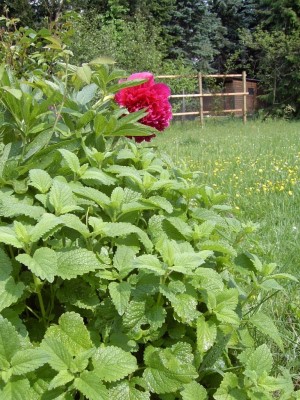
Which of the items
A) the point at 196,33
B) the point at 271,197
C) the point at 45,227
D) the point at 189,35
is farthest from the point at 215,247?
the point at 189,35

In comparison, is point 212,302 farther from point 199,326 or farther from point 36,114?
point 36,114

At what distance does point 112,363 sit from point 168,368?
0.47ft

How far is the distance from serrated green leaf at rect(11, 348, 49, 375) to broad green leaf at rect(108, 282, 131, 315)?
0.15 m

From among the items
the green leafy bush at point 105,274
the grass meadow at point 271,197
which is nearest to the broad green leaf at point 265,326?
the green leafy bush at point 105,274

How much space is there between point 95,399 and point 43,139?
0.59 metres

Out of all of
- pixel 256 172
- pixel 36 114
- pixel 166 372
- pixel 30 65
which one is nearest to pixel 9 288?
pixel 166 372

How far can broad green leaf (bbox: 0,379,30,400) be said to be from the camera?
0.79 meters

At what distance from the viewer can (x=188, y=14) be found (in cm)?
3052

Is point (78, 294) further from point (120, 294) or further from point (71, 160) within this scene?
point (71, 160)

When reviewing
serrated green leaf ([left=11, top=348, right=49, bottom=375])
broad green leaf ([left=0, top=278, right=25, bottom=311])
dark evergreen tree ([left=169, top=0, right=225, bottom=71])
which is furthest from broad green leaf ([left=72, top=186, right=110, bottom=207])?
dark evergreen tree ([left=169, top=0, right=225, bottom=71])

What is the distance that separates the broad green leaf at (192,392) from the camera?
101cm

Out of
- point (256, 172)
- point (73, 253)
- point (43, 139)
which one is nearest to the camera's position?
point (73, 253)

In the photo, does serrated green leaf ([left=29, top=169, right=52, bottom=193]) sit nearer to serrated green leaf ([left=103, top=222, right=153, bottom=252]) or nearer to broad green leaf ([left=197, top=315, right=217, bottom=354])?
serrated green leaf ([left=103, top=222, right=153, bottom=252])

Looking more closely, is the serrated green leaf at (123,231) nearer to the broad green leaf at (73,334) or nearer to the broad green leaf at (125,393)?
the broad green leaf at (73,334)
